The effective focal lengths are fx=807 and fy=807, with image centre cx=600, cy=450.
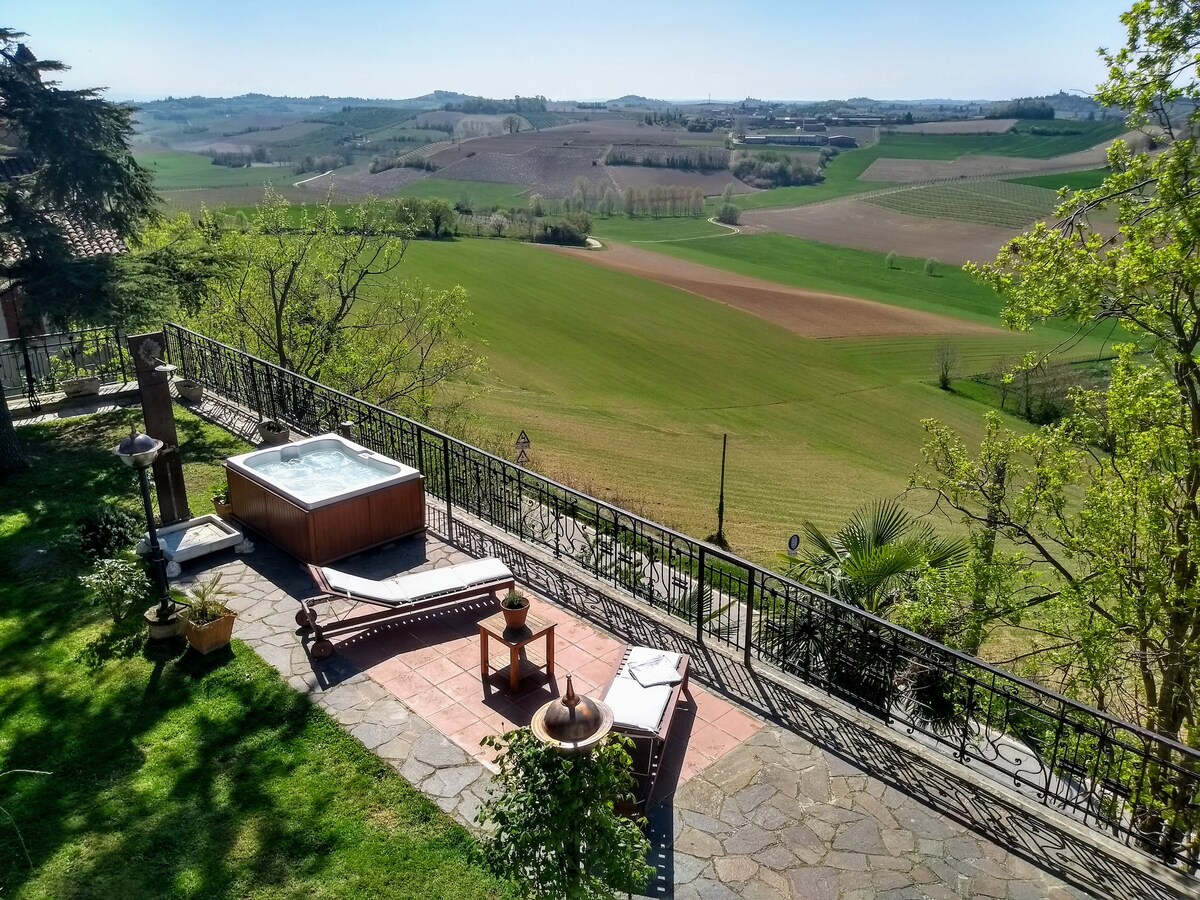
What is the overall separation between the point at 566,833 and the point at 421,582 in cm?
467

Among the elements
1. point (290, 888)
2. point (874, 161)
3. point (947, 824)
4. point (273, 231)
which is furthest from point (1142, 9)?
point (874, 161)

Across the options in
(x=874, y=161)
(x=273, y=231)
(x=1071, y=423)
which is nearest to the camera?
(x=1071, y=423)

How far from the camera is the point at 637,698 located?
6.24 metres

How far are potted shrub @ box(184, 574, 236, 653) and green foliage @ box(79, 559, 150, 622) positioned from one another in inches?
34.8

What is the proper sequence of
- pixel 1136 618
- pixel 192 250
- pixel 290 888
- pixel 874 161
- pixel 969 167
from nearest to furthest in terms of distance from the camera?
pixel 290 888 < pixel 1136 618 < pixel 192 250 < pixel 969 167 < pixel 874 161

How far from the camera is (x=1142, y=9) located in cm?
804

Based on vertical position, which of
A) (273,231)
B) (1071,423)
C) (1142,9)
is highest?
(1142,9)

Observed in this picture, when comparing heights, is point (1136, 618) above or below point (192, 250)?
below

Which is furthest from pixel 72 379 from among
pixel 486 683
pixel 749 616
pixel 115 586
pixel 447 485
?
pixel 749 616

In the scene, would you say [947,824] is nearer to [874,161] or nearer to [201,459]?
[201,459]

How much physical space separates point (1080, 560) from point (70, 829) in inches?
420


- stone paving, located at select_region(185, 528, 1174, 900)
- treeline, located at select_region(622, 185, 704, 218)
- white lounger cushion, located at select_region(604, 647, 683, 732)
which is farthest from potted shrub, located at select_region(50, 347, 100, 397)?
treeline, located at select_region(622, 185, 704, 218)

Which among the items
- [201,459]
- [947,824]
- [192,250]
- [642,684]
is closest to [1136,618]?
[947,824]

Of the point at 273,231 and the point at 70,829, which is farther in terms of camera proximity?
the point at 273,231
